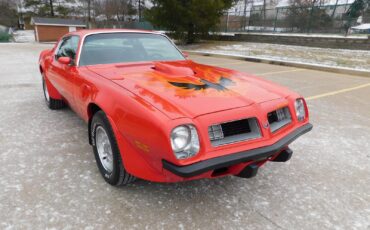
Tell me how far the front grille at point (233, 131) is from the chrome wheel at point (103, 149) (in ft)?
3.54

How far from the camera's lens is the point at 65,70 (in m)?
3.64

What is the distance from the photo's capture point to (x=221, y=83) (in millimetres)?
2832

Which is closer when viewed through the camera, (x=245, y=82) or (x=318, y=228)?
(x=318, y=228)

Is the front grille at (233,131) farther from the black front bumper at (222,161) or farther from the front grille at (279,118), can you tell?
the front grille at (279,118)

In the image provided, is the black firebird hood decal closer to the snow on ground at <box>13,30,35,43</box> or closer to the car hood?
the car hood

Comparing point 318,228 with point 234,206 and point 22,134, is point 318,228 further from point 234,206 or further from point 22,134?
point 22,134

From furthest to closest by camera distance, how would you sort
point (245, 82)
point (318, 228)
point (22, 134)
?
point (22, 134)
point (245, 82)
point (318, 228)

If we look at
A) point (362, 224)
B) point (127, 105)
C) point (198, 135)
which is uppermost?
point (127, 105)

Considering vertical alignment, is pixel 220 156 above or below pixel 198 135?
below

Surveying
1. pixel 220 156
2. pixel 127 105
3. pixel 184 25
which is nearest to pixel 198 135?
pixel 220 156

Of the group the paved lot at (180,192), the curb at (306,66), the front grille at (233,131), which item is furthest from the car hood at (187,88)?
the curb at (306,66)

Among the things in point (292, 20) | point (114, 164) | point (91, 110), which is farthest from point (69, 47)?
point (292, 20)

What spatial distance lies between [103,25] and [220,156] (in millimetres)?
51272

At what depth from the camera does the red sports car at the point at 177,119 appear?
2.01 metres
